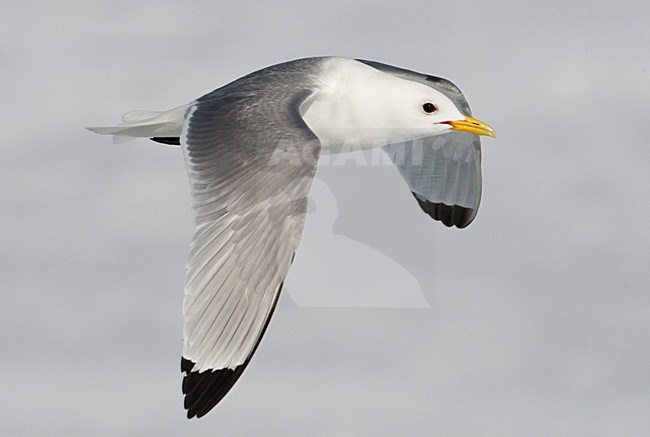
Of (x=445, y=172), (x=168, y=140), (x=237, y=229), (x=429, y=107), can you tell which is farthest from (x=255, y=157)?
(x=445, y=172)

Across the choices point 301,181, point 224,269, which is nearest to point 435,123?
point 301,181

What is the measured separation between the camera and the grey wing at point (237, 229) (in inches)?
192

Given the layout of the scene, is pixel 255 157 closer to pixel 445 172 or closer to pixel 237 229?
pixel 237 229

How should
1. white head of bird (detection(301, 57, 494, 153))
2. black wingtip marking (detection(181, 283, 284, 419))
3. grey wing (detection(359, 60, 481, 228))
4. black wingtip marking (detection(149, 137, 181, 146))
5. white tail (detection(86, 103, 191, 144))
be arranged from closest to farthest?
black wingtip marking (detection(181, 283, 284, 419)), white head of bird (detection(301, 57, 494, 153)), white tail (detection(86, 103, 191, 144)), black wingtip marking (detection(149, 137, 181, 146)), grey wing (detection(359, 60, 481, 228))

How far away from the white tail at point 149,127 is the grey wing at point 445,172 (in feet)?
4.77

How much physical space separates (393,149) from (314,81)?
1341 millimetres

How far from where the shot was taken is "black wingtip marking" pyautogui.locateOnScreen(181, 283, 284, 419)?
4.86 meters

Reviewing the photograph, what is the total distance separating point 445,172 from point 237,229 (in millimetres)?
2475

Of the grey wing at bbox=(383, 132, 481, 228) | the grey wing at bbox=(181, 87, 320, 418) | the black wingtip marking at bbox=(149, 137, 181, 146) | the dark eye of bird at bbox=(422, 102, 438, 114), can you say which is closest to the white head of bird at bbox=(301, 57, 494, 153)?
the dark eye of bird at bbox=(422, 102, 438, 114)

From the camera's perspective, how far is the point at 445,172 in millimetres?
7289

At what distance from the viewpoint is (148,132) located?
20.5ft

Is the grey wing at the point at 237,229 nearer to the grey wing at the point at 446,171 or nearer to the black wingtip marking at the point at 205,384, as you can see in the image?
the black wingtip marking at the point at 205,384

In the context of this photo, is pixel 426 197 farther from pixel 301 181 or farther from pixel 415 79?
pixel 301 181

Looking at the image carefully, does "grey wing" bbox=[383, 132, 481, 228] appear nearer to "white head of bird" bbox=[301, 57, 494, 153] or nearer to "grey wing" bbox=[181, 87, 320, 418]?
"white head of bird" bbox=[301, 57, 494, 153]
